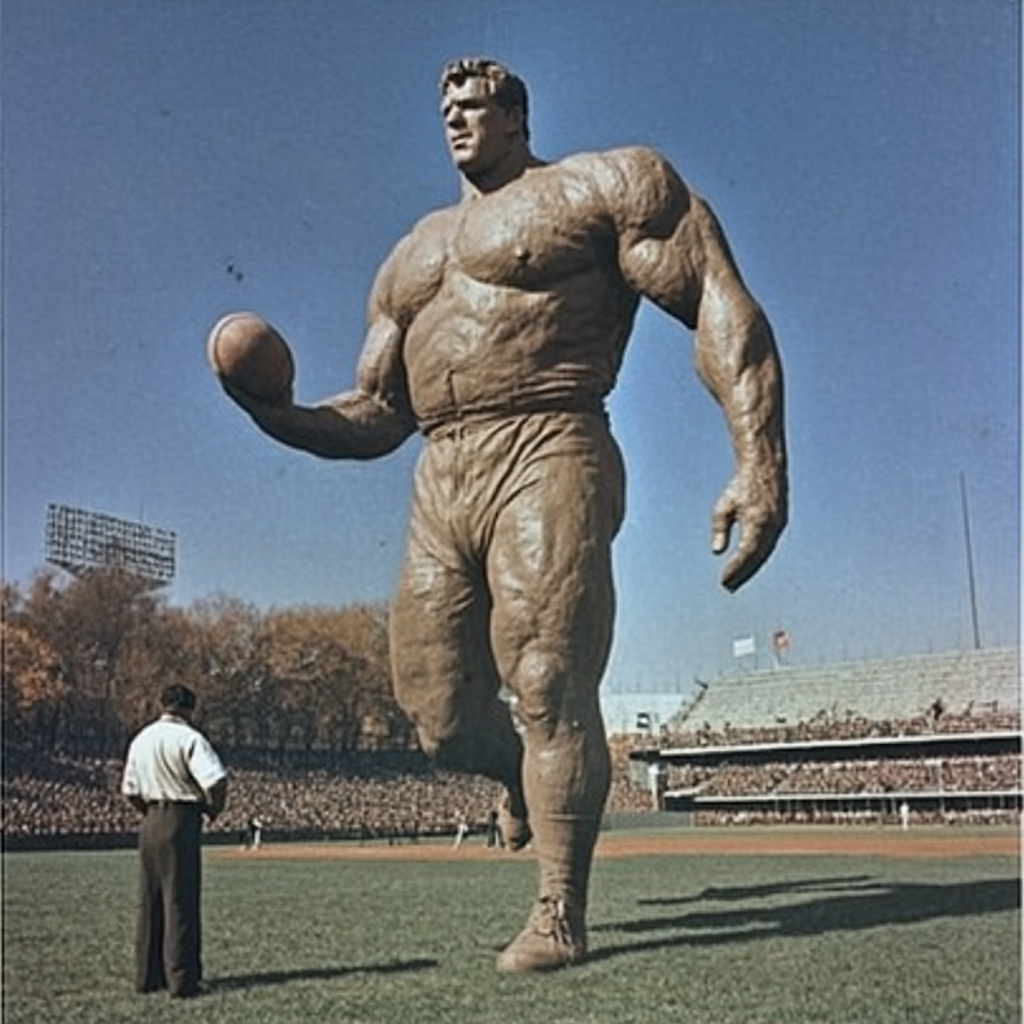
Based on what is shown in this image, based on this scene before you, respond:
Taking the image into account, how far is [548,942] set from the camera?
2709 millimetres

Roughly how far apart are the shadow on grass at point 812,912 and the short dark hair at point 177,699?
41.3 inches

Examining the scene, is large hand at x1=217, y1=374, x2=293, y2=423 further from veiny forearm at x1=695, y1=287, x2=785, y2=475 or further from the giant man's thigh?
veiny forearm at x1=695, y1=287, x2=785, y2=475

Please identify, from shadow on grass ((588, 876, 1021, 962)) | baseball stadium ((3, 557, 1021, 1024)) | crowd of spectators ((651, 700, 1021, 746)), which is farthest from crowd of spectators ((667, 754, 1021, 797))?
shadow on grass ((588, 876, 1021, 962))

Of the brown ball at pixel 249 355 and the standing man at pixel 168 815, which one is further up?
the brown ball at pixel 249 355

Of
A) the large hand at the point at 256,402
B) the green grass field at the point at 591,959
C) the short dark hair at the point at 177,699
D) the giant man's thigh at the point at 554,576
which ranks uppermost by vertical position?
the large hand at the point at 256,402

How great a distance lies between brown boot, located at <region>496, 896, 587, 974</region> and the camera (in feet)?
8.75

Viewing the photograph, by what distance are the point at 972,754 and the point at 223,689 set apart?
14.3 m

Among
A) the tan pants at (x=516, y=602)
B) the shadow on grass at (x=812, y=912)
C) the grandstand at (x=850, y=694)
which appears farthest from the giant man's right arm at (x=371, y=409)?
the grandstand at (x=850, y=694)

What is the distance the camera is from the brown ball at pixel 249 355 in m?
2.92

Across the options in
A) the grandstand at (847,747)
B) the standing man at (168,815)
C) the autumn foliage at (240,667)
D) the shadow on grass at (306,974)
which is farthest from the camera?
the grandstand at (847,747)

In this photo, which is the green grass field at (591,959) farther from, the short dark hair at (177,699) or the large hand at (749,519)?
the large hand at (749,519)

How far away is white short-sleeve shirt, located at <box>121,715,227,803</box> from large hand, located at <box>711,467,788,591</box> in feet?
3.83

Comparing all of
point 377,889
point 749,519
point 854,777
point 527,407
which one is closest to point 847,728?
point 854,777

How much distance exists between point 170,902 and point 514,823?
2.47 feet
